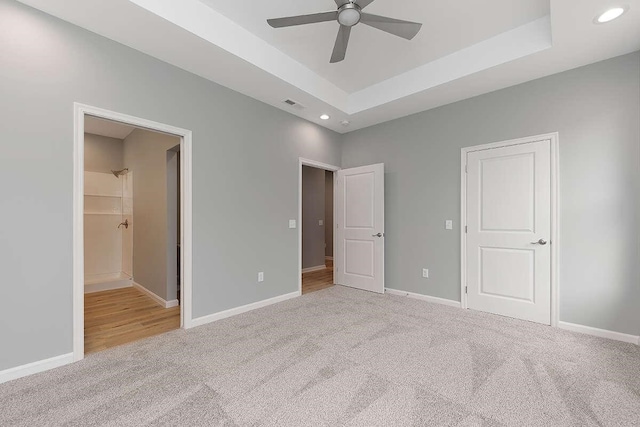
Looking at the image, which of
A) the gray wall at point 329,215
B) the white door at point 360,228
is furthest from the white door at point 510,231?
the gray wall at point 329,215

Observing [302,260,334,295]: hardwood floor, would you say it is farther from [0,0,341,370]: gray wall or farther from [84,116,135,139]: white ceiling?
[84,116,135,139]: white ceiling

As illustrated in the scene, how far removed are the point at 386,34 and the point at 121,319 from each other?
4.32m

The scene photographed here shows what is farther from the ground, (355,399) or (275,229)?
(275,229)

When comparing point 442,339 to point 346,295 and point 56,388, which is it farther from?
point 56,388

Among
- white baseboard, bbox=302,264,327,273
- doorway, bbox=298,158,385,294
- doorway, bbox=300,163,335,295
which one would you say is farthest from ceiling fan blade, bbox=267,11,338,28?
white baseboard, bbox=302,264,327,273

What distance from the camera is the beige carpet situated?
1.63 metres

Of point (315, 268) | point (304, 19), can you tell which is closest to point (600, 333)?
point (304, 19)

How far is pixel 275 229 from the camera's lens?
3.89 metres

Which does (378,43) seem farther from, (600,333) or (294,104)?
(600,333)

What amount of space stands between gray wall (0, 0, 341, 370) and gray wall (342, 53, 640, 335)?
2410mm

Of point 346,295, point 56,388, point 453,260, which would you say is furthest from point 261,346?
point 453,260

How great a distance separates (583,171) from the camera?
2850mm

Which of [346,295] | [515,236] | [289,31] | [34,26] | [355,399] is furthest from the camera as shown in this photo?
[346,295]

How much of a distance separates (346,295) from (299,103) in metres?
2.88
